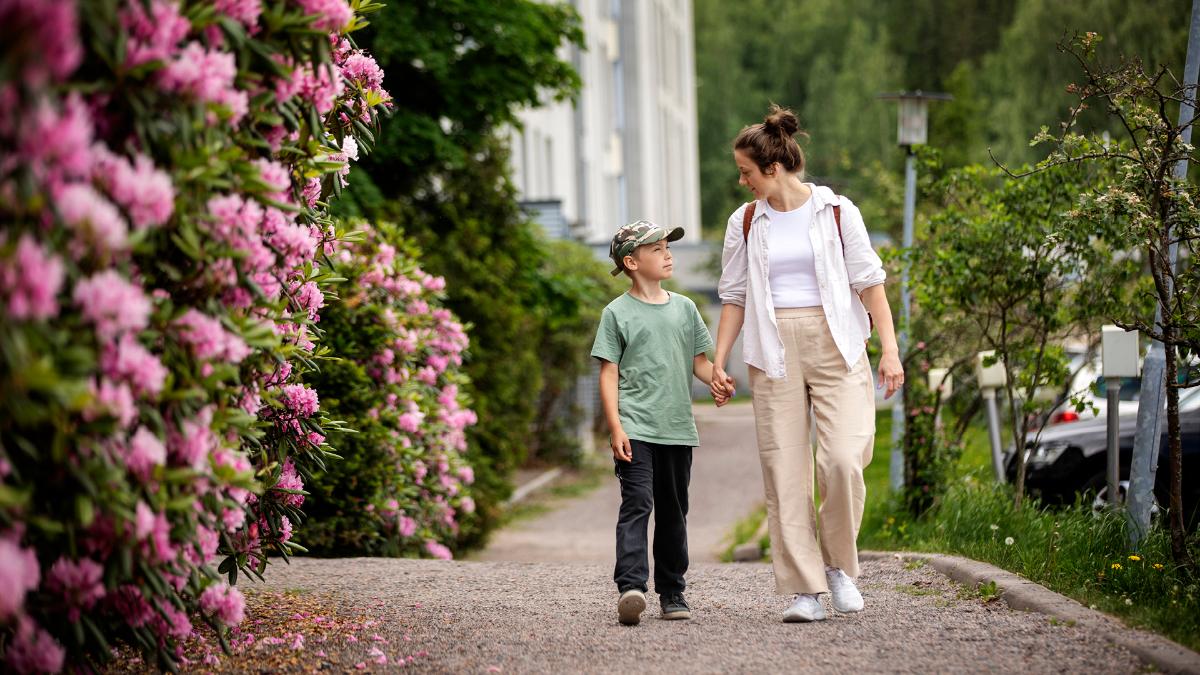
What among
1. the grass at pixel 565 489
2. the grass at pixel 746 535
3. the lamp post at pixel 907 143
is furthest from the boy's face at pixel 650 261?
the grass at pixel 565 489

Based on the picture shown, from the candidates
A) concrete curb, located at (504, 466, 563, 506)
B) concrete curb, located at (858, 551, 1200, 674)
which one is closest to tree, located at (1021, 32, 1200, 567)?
concrete curb, located at (858, 551, 1200, 674)

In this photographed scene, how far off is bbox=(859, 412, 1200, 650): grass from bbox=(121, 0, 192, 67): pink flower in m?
3.60

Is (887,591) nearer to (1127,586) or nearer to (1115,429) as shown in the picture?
(1127,586)

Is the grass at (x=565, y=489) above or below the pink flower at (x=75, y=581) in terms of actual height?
below

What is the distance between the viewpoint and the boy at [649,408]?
5.31 m

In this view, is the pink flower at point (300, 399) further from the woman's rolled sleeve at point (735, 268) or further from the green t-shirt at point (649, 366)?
the woman's rolled sleeve at point (735, 268)

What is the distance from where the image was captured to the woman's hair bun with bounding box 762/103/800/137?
527 centimetres

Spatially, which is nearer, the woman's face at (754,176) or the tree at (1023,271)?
the woman's face at (754,176)

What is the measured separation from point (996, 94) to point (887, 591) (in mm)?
34070

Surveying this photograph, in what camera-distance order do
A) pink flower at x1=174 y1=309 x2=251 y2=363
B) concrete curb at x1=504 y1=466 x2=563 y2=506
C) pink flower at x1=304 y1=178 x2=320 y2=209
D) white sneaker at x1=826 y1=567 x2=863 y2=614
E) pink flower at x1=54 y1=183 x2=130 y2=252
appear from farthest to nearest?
1. concrete curb at x1=504 y1=466 x2=563 y2=506
2. white sneaker at x1=826 y1=567 x2=863 y2=614
3. pink flower at x1=304 y1=178 x2=320 y2=209
4. pink flower at x1=174 y1=309 x2=251 y2=363
5. pink flower at x1=54 y1=183 x2=130 y2=252

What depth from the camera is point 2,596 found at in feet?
9.30

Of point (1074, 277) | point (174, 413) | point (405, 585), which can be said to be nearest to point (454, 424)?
point (405, 585)

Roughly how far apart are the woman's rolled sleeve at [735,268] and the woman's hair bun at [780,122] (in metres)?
0.35

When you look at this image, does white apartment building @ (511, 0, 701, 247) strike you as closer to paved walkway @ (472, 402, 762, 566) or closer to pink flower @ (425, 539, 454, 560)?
paved walkway @ (472, 402, 762, 566)
